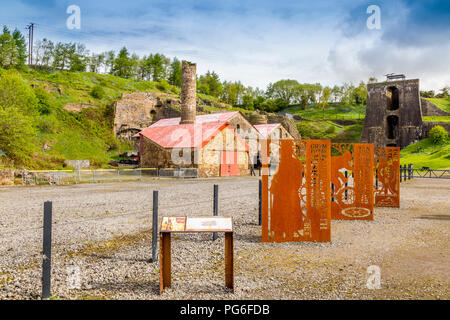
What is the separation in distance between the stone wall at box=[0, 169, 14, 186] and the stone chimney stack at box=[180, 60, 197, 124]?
69.0 ft

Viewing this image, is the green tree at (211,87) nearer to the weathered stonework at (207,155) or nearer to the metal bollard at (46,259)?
the weathered stonework at (207,155)

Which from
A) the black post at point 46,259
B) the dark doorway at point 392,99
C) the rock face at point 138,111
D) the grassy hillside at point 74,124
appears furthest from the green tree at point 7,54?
the black post at point 46,259

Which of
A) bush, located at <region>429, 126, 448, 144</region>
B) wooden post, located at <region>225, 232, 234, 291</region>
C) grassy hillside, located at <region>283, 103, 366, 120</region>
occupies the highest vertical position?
grassy hillside, located at <region>283, 103, 366, 120</region>

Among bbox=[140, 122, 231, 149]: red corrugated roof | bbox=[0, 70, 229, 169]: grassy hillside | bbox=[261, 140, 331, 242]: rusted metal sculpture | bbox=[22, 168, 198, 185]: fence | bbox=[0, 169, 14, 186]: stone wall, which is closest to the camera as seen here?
bbox=[261, 140, 331, 242]: rusted metal sculpture

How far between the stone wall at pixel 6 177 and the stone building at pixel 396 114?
Result: 1965 inches

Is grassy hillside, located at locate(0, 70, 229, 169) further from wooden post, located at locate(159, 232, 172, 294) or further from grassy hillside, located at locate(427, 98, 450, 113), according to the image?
grassy hillside, located at locate(427, 98, 450, 113)

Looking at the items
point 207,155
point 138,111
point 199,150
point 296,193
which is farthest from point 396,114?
point 296,193

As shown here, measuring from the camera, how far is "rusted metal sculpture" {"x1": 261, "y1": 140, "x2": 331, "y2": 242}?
7.38 meters

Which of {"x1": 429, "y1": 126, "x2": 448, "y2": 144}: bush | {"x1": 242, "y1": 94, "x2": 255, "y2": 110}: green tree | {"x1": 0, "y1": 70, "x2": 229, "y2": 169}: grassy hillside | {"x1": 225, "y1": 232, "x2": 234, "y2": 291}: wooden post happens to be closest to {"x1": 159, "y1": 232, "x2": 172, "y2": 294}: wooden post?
{"x1": 225, "y1": 232, "x2": 234, "y2": 291}: wooden post

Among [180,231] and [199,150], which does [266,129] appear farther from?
[180,231]

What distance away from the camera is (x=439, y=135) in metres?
49.7

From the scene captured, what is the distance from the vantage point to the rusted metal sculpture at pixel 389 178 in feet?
43.0

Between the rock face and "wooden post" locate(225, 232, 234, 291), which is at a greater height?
the rock face
